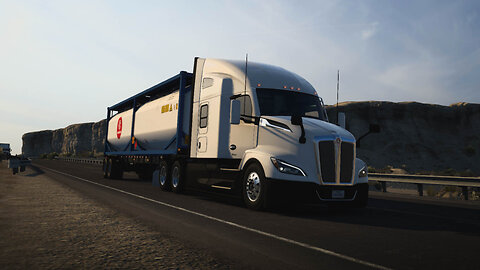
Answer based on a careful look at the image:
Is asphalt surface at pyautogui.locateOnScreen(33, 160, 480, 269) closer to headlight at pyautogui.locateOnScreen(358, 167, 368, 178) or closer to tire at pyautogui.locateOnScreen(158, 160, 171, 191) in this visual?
headlight at pyautogui.locateOnScreen(358, 167, 368, 178)

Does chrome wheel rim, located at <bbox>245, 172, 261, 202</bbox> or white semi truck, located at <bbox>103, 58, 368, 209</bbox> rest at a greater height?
white semi truck, located at <bbox>103, 58, 368, 209</bbox>

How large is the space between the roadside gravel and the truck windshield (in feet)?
12.9

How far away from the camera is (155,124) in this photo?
14031mm

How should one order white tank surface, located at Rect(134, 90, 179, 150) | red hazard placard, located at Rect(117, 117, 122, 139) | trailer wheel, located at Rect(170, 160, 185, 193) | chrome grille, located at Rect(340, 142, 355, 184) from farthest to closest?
red hazard placard, located at Rect(117, 117, 122, 139), white tank surface, located at Rect(134, 90, 179, 150), trailer wheel, located at Rect(170, 160, 185, 193), chrome grille, located at Rect(340, 142, 355, 184)

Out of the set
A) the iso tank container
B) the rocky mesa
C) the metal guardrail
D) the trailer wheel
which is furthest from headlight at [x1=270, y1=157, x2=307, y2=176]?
the rocky mesa

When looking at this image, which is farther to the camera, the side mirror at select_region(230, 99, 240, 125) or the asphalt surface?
the side mirror at select_region(230, 99, 240, 125)

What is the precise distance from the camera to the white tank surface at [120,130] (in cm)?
1706

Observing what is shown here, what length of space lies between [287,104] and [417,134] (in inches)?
2090

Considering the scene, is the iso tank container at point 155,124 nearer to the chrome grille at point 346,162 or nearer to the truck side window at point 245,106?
the truck side window at point 245,106

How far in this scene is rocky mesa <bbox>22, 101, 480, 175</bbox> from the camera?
2018 inches

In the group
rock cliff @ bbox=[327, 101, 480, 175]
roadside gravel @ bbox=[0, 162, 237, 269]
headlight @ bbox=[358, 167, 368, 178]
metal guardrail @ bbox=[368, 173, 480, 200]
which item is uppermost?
rock cliff @ bbox=[327, 101, 480, 175]

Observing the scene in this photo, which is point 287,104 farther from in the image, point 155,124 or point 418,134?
point 418,134

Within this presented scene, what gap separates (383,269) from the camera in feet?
12.6

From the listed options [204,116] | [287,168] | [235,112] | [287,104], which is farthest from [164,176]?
[287,168]
